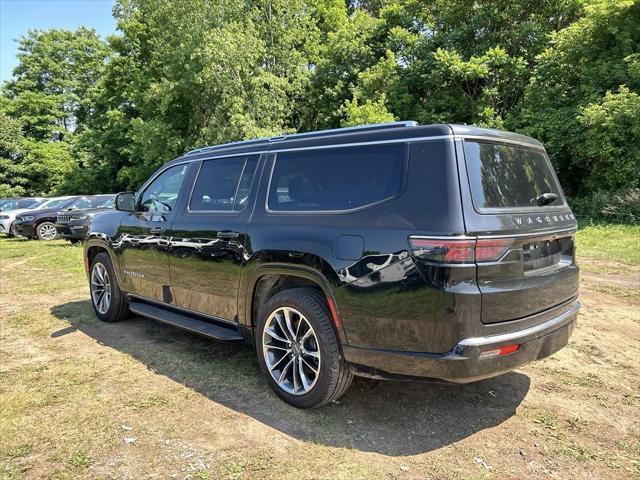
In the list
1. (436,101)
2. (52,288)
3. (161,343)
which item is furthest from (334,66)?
(161,343)

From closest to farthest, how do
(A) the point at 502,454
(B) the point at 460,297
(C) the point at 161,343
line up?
1. (B) the point at 460,297
2. (A) the point at 502,454
3. (C) the point at 161,343

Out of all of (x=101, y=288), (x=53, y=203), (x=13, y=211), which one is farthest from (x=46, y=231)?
(x=101, y=288)

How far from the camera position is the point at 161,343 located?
200 inches

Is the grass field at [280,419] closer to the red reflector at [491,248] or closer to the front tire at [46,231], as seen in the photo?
the red reflector at [491,248]

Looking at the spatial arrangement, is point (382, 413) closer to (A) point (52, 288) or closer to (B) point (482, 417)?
(B) point (482, 417)

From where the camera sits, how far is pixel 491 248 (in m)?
2.81

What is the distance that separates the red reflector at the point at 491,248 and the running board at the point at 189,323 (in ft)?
7.11

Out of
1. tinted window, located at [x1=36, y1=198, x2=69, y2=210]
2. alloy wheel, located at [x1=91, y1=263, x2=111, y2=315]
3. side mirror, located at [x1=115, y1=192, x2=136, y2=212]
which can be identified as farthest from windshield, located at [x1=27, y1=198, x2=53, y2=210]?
side mirror, located at [x1=115, y1=192, x2=136, y2=212]

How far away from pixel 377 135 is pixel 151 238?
280 centimetres

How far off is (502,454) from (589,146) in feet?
47.4

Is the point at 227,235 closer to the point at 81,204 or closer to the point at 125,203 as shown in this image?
the point at 125,203

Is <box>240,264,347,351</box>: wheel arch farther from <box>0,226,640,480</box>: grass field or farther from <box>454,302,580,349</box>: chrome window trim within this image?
<box>454,302,580,349</box>: chrome window trim

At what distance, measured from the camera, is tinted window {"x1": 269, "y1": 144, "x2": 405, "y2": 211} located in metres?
3.12

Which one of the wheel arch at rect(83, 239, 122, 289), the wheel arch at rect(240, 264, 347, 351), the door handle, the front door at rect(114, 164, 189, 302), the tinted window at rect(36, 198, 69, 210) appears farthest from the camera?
the tinted window at rect(36, 198, 69, 210)
